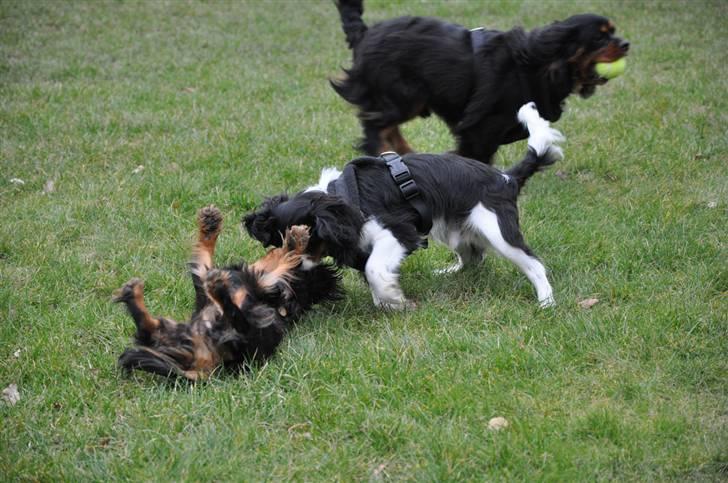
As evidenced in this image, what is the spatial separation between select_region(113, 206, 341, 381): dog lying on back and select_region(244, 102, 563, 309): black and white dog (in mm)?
187

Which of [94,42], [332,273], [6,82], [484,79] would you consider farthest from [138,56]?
[332,273]

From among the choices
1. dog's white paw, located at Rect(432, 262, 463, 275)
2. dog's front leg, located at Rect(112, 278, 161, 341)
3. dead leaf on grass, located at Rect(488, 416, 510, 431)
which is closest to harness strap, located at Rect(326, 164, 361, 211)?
dog's white paw, located at Rect(432, 262, 463, 275)

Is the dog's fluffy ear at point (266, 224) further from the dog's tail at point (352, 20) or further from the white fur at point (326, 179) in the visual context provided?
the dog's tail at point (352, 20)

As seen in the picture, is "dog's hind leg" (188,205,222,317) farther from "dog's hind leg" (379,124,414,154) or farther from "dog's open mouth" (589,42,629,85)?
"dog's open mouth" (589,42,629,85)

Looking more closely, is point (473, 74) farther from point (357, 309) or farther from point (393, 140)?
point (357, 309)

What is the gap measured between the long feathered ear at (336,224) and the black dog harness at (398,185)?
130 millimetres

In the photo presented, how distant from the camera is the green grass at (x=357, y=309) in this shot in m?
3.46

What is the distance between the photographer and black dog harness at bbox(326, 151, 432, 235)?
191 inches

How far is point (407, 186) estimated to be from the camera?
191 inches

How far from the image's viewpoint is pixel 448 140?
777 cm

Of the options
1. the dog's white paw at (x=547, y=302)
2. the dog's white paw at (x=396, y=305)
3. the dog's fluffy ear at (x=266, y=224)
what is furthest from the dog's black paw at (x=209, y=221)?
the dog's white paw at (x=547, y=302)

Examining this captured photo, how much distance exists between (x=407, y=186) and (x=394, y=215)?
0.20 m

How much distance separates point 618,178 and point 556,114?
84cm

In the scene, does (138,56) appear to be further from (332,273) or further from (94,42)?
(332,273)
